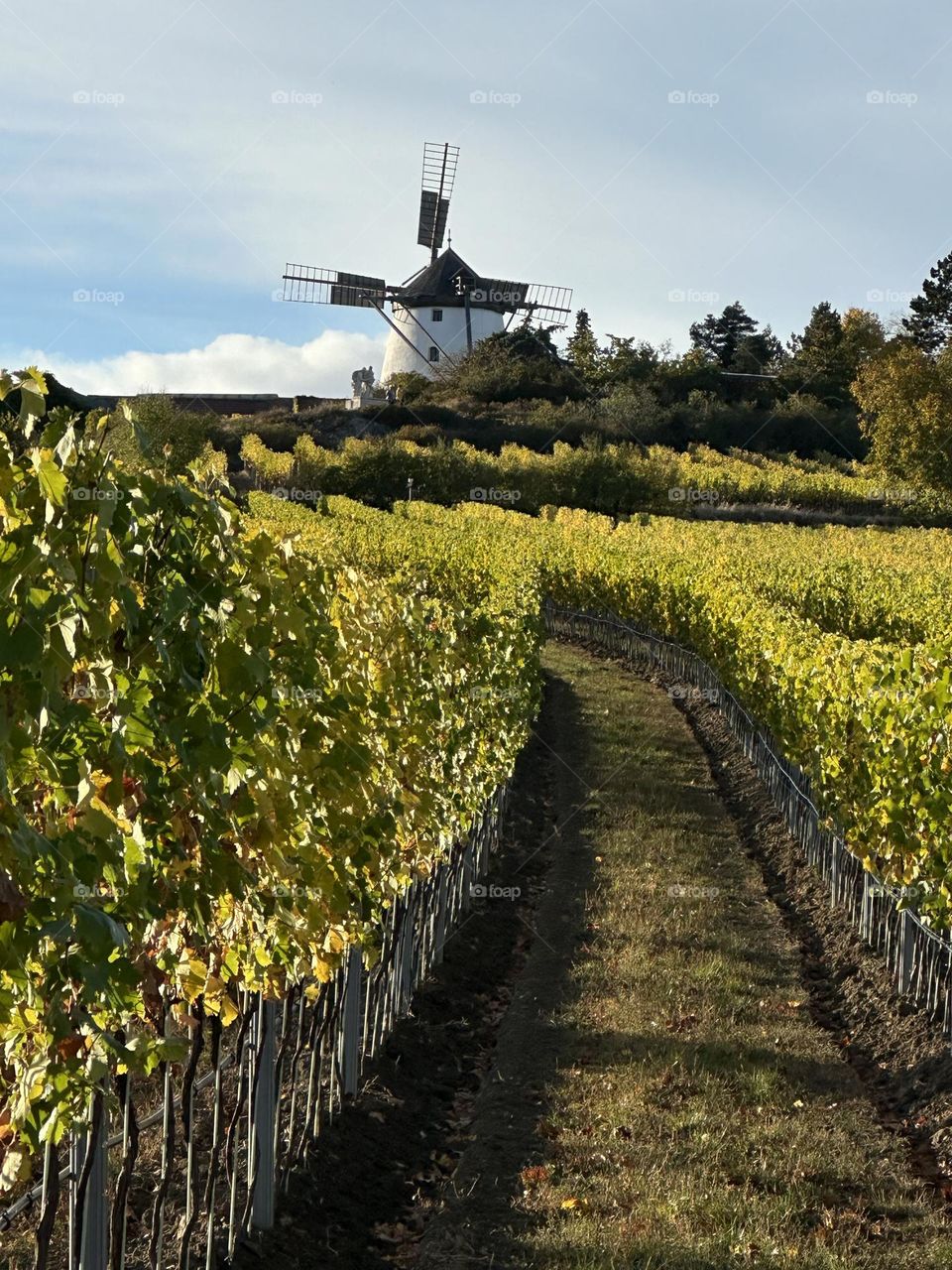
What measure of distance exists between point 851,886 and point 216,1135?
7106 millimetres

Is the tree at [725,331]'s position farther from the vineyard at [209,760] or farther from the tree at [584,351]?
the vineyard at [209,760]

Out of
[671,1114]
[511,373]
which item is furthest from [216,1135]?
[511,373]

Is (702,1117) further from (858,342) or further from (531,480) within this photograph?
(858,342)

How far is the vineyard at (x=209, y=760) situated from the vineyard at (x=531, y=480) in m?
49.2

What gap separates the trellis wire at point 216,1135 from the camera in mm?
4715

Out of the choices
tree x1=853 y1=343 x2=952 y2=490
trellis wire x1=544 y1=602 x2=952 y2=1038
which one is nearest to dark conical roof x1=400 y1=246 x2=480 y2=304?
tree x1=853 y1=343 x2=952 y2=490

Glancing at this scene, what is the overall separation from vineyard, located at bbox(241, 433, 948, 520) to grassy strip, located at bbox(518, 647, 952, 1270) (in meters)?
48.4

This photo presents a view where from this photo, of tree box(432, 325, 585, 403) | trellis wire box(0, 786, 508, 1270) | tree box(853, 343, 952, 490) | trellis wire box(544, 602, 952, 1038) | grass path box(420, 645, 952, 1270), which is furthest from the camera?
tree box(432, 325, 585, 403)

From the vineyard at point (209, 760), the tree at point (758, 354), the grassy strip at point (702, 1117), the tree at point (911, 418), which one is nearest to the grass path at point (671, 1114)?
the grassy strip at point (702, 1117)

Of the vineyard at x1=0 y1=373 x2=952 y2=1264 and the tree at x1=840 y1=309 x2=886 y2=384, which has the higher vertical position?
the tree at x1=840 y1=309 x2=886 y2=384

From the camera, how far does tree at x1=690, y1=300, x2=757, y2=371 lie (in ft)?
332

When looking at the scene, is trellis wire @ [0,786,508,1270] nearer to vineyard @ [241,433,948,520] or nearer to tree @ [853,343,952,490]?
Result: vineyard @ [241,433,948,520]

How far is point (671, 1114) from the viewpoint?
7.66m

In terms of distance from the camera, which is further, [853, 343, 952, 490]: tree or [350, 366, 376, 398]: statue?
[350, 366, 376, 398]: statue
